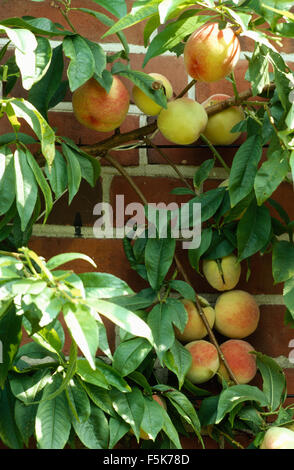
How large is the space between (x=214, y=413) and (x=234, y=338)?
0.41ft

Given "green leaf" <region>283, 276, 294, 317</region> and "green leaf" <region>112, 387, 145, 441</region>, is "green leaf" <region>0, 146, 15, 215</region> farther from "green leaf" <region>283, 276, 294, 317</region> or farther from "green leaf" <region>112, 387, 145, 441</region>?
"green leaf" <region>283, 276, 294, 317</region>

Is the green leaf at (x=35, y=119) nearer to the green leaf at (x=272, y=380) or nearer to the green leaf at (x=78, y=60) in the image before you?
→ the green leaf at (x=78, y=60)

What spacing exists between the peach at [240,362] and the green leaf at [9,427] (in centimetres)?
28

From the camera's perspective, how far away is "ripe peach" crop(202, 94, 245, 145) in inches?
39.1

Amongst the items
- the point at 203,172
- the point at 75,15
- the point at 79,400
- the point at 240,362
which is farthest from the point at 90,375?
the point at 75,15

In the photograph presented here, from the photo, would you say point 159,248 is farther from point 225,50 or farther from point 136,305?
point 225,50

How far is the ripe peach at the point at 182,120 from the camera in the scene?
927mm

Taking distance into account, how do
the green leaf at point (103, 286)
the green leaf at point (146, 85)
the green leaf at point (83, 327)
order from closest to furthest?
the green leaf at point (83, 327) < the green leaf at point (103, 286) < the green leaf at point (146, 85)

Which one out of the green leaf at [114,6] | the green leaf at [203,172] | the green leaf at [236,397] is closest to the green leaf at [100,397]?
the green leaf at [236,397]

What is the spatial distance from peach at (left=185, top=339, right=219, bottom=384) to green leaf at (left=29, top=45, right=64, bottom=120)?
0.35 metres

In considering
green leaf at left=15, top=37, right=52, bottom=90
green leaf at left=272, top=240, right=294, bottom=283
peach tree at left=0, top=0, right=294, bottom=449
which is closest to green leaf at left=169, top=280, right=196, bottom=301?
peach tree at left=0, top=0, right=294, bottom=449

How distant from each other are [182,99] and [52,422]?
438 mm

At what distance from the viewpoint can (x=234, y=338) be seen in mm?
991
